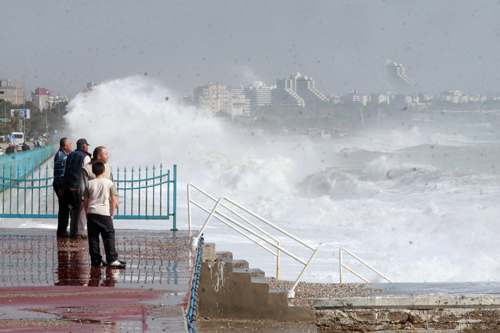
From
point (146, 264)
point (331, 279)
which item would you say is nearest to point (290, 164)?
point (331, 279)

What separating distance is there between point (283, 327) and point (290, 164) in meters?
38.1

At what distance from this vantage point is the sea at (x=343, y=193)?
16328 mm

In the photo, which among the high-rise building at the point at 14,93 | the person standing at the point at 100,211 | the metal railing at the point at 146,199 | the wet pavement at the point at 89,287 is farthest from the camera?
the high-rise building at the point at 14,93

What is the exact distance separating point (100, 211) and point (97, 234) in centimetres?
30

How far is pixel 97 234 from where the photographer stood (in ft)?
22.2

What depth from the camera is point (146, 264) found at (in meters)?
7.25

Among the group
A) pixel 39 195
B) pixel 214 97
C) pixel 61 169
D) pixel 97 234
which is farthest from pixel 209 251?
pixel 214 97

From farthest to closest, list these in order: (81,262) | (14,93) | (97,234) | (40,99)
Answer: (40,99) → (14,93) → (81,262) → (97,234)

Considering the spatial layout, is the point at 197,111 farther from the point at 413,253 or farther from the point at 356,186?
the point at 413,253

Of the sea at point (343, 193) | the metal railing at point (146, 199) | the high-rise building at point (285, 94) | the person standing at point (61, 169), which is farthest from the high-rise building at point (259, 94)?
the person standing at point (61, 169)

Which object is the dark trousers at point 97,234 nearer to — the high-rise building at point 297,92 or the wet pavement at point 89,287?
the wet pavement at point 89,287

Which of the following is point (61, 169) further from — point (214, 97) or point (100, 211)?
point (214, 97)

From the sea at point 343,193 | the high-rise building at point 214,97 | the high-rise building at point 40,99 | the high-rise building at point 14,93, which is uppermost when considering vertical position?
the high-rise building at point 40,99

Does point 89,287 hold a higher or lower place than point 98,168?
lower
